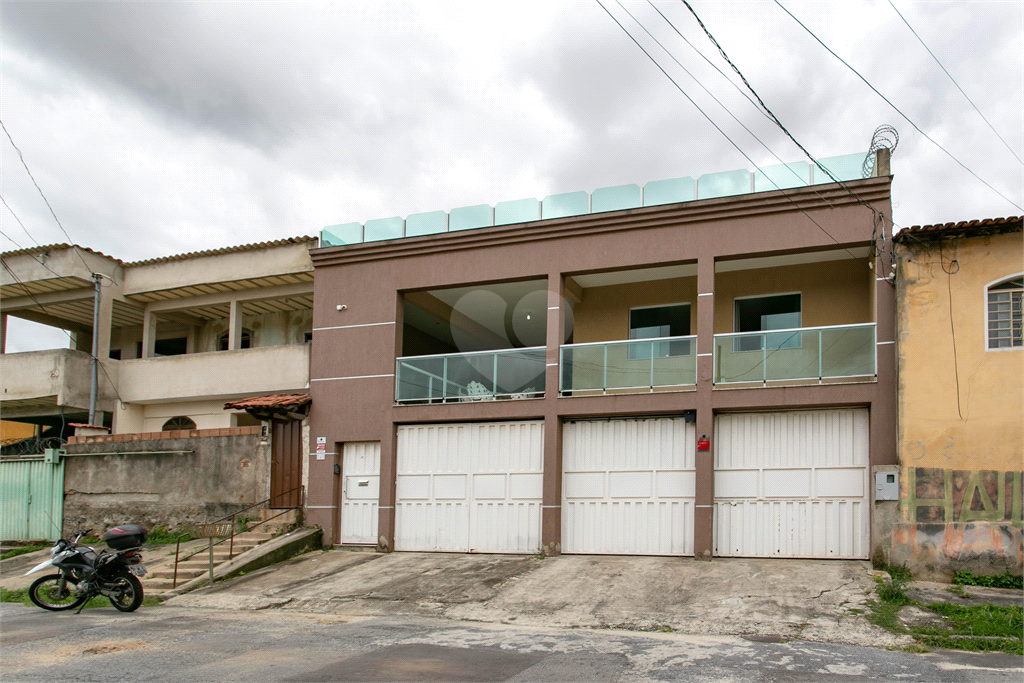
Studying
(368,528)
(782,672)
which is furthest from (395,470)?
(782,672)

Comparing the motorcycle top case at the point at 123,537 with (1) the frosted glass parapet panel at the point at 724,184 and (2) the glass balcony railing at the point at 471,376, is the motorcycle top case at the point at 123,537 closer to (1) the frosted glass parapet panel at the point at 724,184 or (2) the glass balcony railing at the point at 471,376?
(2) the glass balcony railing at the point at 471,376

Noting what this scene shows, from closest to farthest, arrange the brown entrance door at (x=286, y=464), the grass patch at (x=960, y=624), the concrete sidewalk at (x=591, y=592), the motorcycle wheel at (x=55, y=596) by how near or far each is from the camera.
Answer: the grass patch at (x=960, y=624) → the concrete sidewalk at (x=591, y=592) → the motorcycle wheel at (x=55, y=596) → the brown entrance door at (x=286, y=464)

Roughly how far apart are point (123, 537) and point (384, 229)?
858 centimetres

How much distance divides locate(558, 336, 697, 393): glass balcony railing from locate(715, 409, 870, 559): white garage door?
1229 mm

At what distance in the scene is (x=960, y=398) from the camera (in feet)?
Answer: 43.3

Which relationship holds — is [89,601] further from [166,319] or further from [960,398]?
[960,398]

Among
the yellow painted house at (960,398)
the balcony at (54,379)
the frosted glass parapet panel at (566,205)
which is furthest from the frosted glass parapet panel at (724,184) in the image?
the balcony at (54,379)

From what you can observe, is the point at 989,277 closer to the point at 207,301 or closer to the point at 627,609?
the point at 627,609

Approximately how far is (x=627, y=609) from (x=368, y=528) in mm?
7321

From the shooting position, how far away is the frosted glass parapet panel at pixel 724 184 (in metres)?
15.4

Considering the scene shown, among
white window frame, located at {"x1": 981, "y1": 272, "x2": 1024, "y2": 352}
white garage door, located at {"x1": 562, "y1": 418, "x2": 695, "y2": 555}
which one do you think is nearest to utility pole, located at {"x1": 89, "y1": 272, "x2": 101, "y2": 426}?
white garage door, located at {"x1": 562, "y1": 418, "x2": 695, "y2": 555}

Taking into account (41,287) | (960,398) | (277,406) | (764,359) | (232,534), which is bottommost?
(232,534)

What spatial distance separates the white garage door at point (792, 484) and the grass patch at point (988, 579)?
161 centimetres

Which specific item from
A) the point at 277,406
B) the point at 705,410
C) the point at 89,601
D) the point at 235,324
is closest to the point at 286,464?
the point at 277,406
